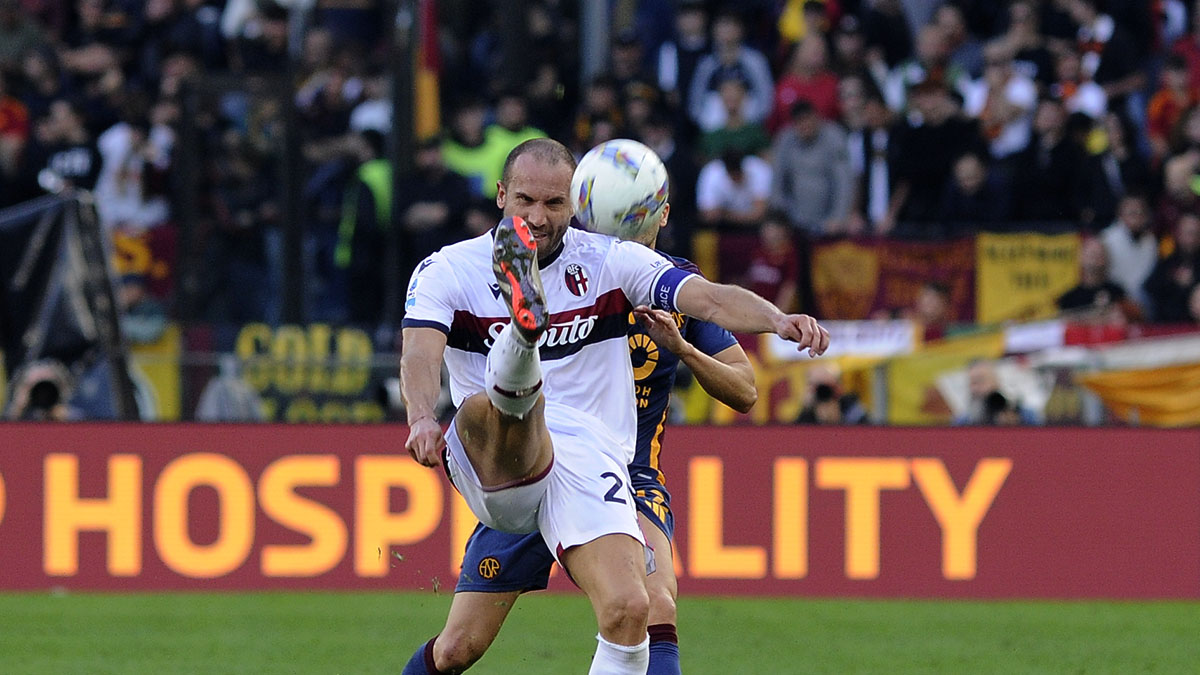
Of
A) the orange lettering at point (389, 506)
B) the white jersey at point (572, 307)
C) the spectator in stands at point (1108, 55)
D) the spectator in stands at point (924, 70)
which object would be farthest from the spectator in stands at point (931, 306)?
the white jersey at point (572, 307)

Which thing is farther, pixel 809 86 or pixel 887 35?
pixel 887 35

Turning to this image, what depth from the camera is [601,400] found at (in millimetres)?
6086

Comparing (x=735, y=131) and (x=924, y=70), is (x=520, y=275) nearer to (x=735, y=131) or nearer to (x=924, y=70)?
(x=735, y=131)

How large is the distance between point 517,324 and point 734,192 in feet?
30.8

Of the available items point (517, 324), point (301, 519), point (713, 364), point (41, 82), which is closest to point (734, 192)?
point (301, 519)

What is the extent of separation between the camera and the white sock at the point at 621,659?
569 centimetres

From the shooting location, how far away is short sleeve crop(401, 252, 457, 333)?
5.79m

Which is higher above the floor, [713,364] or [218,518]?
[713,364]

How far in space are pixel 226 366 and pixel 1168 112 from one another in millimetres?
7075

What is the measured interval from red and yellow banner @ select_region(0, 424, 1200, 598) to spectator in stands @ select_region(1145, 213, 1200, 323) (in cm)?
206

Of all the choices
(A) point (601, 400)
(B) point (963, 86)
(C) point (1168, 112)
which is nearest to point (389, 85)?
(B) point (963, 86)

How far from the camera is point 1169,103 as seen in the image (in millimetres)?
14703

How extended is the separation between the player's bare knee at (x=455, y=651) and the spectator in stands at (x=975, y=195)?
8632mm

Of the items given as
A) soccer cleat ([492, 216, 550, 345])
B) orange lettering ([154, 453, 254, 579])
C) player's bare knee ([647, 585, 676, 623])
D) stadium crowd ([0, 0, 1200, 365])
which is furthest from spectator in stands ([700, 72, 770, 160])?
soccer cleat ([492, 216, 550, 345])
